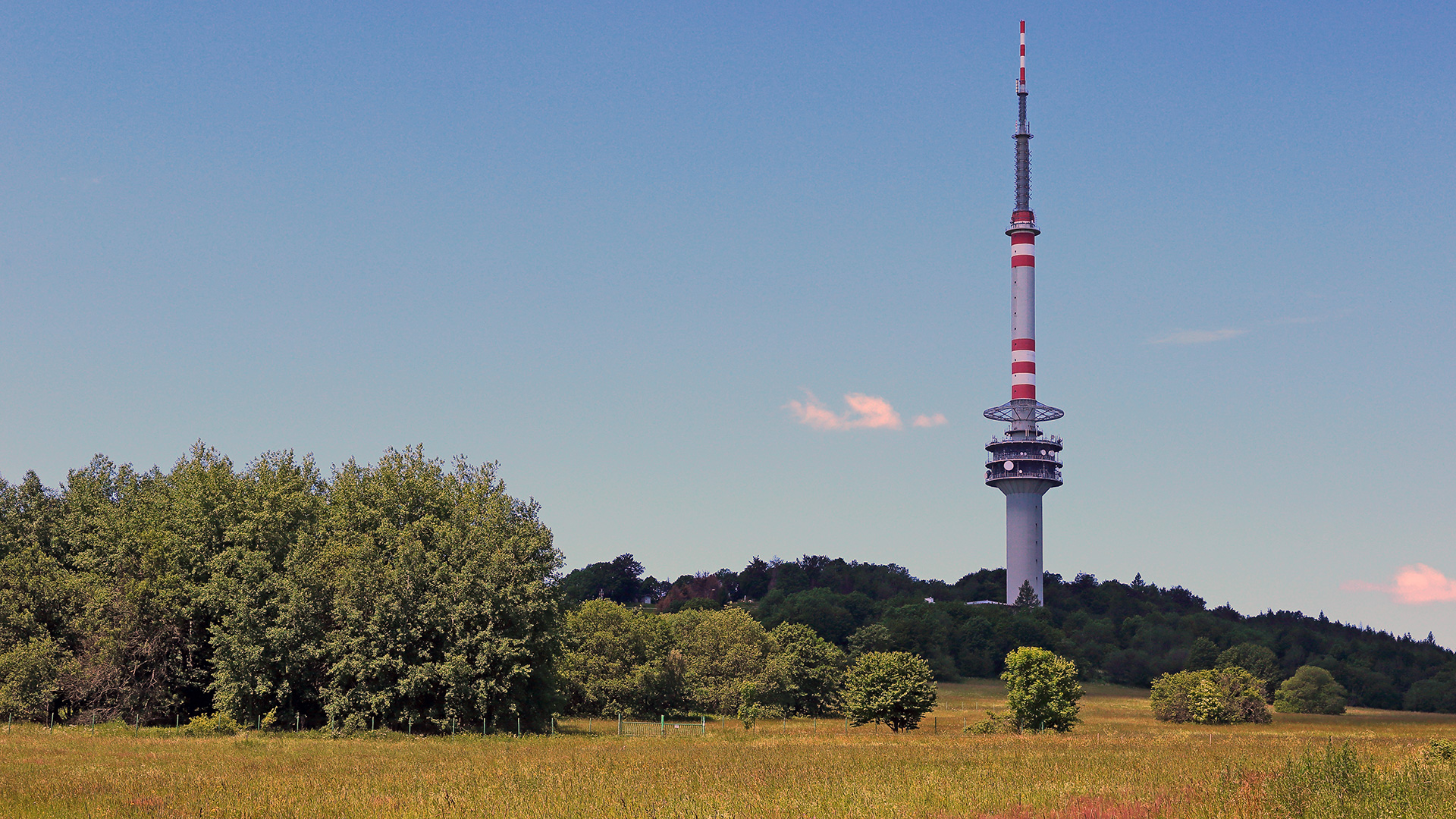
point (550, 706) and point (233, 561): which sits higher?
point (233, 561)

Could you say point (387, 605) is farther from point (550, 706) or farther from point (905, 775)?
point (905, 775)

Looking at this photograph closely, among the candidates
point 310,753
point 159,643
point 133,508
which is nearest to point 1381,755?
point 310,753

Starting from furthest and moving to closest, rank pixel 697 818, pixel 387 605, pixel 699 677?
pixel 699 677 < pixel 387 605 < pixel 697 818

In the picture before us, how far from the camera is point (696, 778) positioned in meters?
33.9

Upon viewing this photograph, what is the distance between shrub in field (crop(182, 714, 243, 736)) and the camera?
63.4m

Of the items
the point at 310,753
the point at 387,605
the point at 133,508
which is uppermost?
the point at 133,508

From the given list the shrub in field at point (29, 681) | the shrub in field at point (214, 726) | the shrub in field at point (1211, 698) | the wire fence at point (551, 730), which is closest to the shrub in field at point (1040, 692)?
the wire fence at point (551, 730)

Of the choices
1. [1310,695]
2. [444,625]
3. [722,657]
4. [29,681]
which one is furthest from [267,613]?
[1310,695]

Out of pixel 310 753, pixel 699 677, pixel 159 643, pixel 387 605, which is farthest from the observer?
pixel 699 677

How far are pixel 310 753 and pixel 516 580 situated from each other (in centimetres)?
2199

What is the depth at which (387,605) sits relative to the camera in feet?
Answer: 217

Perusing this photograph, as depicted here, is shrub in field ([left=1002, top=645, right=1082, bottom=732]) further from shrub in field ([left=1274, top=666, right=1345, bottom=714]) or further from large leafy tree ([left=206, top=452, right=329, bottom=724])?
shrub in field ([left=1274, top=666, right=1345, bottom=714])

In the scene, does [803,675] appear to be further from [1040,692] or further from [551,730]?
[551,730]

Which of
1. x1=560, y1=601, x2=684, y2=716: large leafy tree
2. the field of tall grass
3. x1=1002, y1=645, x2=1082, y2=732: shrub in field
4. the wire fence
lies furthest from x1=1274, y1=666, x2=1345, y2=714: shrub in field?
the field of tall grass
